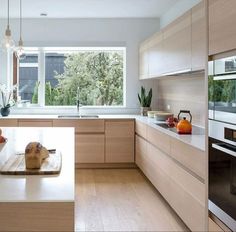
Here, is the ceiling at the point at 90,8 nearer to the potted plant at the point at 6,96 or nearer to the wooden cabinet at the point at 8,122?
the potted plant at the point at 6,96

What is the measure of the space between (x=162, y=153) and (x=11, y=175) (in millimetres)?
2340

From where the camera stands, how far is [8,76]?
602 cm

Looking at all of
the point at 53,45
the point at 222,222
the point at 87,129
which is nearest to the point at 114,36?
the point at 53,45

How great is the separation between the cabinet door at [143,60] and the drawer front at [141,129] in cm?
77

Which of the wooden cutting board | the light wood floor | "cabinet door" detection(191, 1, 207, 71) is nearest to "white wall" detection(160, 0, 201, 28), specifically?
"cabinet door" detection(191, 1, 207, 71)

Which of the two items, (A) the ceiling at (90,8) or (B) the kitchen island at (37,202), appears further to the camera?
(A) the ceiling at (90,8)

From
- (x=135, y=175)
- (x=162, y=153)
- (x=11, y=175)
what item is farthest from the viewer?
(x=135, y=175)

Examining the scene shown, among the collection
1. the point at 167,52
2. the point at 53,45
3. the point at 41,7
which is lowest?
the point at 167,52

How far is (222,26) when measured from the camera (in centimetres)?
212

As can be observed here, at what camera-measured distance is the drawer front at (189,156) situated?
8.37 feet

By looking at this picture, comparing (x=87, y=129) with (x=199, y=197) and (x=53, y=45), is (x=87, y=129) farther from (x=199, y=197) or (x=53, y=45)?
(x=199, y=197)

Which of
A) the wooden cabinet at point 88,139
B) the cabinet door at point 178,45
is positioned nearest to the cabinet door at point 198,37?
the cabinet door at point 178,45

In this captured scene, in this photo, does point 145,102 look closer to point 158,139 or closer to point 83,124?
point 83,124

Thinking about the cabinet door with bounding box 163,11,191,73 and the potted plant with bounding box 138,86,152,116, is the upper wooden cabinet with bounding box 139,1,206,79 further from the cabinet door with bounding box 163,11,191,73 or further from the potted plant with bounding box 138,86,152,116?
the potted plant with bounding box 138,86,152,116
